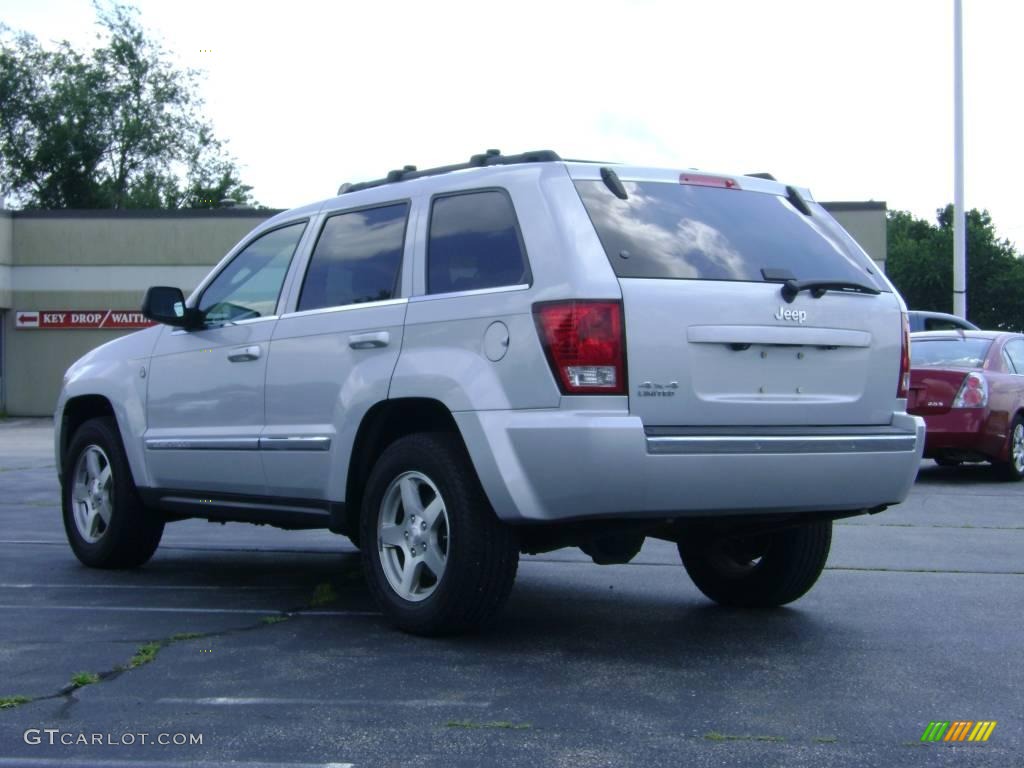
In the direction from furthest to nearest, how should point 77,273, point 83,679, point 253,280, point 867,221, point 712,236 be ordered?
point 77,273, point 867,221, point 253,280, point 712,236, point 83,679

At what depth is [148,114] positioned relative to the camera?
202 feet

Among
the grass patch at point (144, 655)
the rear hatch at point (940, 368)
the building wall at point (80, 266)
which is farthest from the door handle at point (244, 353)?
the building wall at point (80, 266)

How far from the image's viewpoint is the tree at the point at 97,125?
2359 inches

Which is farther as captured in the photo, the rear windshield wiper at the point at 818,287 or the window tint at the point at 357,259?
the window tint at the point at 357,259

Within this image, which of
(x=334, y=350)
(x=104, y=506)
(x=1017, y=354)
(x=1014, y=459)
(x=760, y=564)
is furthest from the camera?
(x=1017, y=354)

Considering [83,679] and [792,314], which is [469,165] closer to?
[792,314]

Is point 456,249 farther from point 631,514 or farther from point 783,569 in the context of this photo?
point 783,569

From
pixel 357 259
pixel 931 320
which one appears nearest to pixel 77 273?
pixel 931 320

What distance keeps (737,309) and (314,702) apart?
6.98ft

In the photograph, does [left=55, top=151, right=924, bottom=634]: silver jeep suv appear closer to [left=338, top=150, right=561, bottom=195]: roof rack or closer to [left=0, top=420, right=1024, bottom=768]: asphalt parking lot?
[left=338, top=150, right=561, bottom=195]: roof rack

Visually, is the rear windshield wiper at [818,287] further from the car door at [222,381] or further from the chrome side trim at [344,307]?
the car door at [222,381]

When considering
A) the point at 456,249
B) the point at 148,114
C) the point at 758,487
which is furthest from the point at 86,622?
the point at 148,114

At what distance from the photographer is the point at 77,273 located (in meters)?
36.7

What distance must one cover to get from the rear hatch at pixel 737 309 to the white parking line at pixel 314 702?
1240mm
